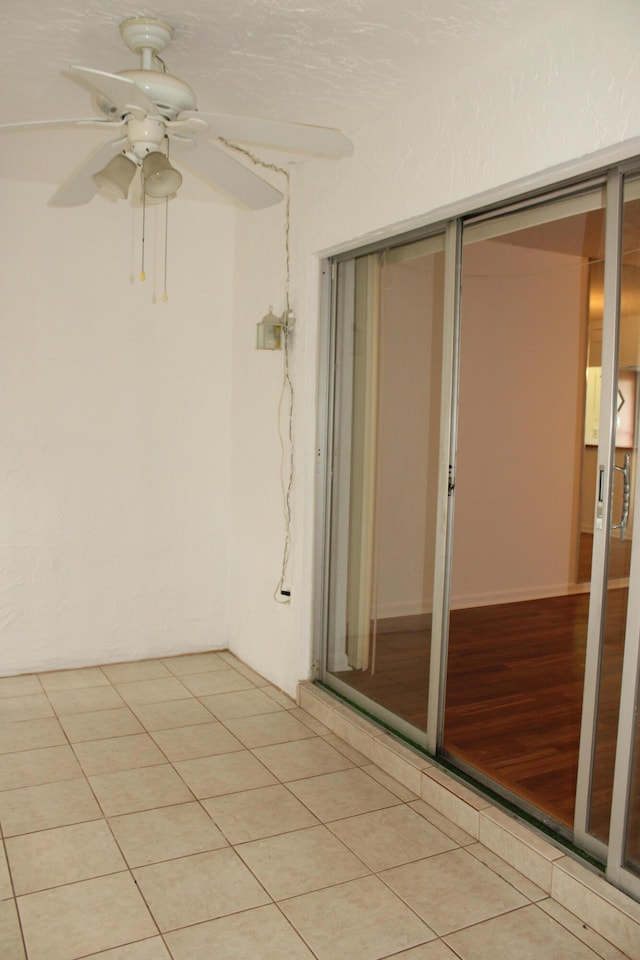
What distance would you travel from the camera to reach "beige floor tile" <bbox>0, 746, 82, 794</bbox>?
2.88m

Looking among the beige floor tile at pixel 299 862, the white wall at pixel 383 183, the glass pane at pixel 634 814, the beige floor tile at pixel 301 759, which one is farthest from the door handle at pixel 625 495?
the beige floor tile at pixel 301 759

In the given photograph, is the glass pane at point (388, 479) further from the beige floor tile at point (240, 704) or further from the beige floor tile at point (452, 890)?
the beige floor tile at point (452, 890)

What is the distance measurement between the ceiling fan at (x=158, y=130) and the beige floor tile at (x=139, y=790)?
2052mm

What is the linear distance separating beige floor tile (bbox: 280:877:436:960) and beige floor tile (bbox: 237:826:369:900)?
0.16 feet

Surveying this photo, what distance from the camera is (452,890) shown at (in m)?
2.26

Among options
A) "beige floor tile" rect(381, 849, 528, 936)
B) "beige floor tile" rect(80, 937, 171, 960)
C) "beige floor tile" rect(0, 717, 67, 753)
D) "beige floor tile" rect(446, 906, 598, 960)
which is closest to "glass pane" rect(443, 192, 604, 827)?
"beige floor tile" rect(381, 849, 528, 936)

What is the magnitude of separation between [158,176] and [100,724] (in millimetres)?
2409

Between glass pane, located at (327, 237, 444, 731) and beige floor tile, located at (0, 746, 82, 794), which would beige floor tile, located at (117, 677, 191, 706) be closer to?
beige floor tile, located at (0, 746, 82, 794)

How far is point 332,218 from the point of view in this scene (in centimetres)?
335

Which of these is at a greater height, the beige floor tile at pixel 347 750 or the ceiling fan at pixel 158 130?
the ceiling fan at pixel 158 130

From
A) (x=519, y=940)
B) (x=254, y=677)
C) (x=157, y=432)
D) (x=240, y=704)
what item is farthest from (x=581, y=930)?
(x=157, y=432)

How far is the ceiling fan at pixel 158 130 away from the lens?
1.98 m

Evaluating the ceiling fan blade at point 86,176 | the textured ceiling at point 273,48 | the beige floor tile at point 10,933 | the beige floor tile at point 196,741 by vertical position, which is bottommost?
the beige floor tile at point 196,741

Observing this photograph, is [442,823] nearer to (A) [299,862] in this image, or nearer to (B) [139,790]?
(A) [299,862]
